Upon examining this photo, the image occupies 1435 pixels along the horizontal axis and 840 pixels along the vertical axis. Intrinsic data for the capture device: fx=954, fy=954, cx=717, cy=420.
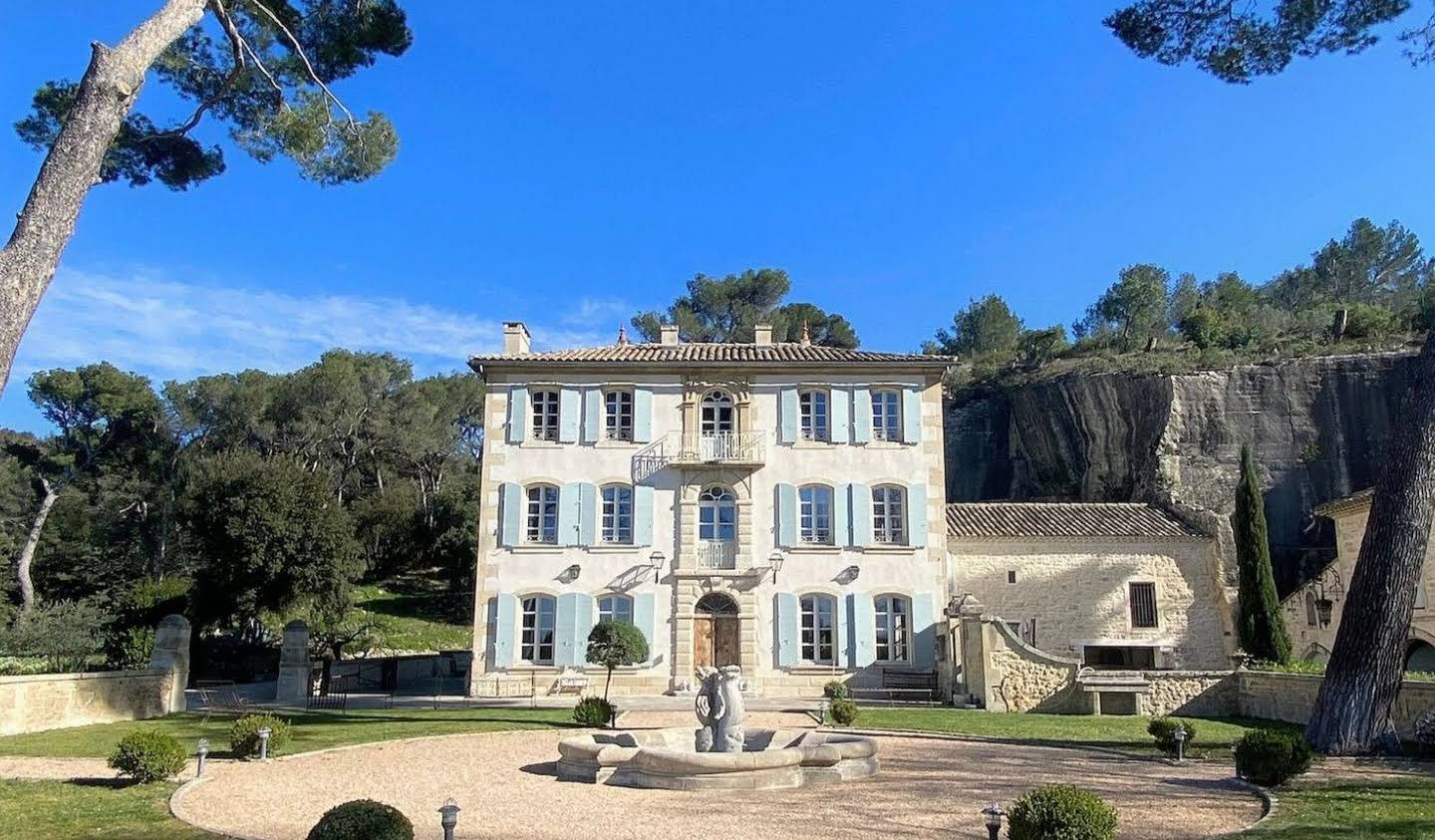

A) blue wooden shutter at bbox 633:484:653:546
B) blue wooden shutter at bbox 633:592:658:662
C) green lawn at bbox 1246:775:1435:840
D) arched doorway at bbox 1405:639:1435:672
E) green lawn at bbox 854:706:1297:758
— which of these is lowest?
green lawn at bbox 854:706:1297:758

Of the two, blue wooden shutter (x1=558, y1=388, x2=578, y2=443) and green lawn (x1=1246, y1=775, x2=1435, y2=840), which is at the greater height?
blue wooden shutter (x1=558, y1=388, x2=578, y2=443)

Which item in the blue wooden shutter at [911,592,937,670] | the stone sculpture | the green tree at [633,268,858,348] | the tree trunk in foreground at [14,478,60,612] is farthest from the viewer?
the green tree at [633,268,858,348]

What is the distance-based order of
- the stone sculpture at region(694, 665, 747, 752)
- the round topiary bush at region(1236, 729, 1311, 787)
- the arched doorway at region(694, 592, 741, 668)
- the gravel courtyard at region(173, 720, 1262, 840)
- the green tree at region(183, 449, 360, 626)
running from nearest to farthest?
1. the gravel courtyard at region(173, 720, 1262, 840)
2. the round topiary bush at region(1236, 729, 1311, 787)
3. the stone sculpture at region(694, 665, 747, 752)
4. the arched doorway at region(694, 592, 741, 668)
5. the green tree at region(183, 449, 360, 626)

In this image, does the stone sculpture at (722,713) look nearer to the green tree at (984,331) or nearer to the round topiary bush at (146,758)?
the round topiary bush at (146,758)

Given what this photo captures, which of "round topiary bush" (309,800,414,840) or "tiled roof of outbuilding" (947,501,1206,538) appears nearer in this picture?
"round topiary bush" (309,800,414,840)

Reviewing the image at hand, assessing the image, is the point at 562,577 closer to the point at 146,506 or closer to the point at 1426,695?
the point at 1426,695

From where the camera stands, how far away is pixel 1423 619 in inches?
770

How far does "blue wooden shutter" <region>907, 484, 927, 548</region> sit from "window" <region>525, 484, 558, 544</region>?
8641 mm

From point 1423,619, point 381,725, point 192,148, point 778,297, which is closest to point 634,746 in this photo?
point 381,725

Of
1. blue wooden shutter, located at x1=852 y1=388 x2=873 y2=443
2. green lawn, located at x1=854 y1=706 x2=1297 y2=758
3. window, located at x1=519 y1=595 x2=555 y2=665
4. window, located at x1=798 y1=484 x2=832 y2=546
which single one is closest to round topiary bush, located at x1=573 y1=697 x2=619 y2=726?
green lawn, located at x1=854 y1=706 x2=1297 y2=758

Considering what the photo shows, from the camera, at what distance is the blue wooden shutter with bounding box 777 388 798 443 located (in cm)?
2377

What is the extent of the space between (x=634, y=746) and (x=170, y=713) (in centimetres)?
1244

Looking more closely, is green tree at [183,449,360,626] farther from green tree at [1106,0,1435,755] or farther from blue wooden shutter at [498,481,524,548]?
green tree at [1106,0,1435,755]

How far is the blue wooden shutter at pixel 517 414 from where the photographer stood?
2377 cm
